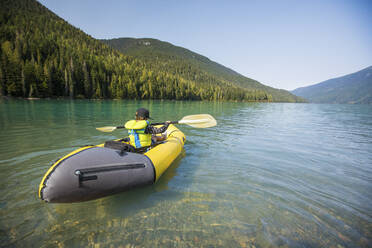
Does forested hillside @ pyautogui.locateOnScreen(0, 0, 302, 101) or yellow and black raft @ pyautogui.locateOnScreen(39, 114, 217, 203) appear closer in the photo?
yellow and black raft @ pyautogui.locateOnScreen(39, 114, 217, 203)

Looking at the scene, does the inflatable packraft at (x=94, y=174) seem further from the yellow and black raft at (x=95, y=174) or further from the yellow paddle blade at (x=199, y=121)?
the yellow paddle blade at (x=199, y=121)

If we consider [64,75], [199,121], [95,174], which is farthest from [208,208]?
[64,75]

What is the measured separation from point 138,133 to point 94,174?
1.82 metres

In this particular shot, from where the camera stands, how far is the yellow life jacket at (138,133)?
4.51 m

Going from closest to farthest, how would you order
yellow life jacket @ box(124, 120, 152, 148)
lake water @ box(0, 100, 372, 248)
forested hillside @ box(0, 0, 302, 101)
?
lake water @ box(0, 100, 372, 248) → yellow life jacket @ box(124, 120, 152, 148) → forested hillside @ box(0, 0, 302, 101)

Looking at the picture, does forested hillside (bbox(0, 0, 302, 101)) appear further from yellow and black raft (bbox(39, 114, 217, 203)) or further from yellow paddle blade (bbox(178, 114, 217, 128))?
yellow and black raft (bbox(39, 114, 217, 203))

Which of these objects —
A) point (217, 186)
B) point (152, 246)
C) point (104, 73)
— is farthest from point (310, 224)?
point (104, 73)

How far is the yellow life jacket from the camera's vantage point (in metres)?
4.51

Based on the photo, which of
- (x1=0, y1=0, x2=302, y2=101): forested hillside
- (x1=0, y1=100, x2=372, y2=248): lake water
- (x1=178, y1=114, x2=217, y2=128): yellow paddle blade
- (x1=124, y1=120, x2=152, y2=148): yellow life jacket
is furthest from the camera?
(x1=0, y1=0, x2=302, y2=101): forested hillside

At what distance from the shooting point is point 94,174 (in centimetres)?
295

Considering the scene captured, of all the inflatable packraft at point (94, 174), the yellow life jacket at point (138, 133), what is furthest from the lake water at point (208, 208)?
the yellow life jacket at point (138, 133)

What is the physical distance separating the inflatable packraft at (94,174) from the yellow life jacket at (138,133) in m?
0.78

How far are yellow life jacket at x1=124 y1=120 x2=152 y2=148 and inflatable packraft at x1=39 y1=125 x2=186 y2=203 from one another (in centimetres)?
78

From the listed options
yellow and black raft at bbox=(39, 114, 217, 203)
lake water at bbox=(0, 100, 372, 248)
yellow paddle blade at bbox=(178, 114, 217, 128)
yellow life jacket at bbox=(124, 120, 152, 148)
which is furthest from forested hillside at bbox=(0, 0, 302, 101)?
yellow and black raft at bbox=(39, 114, 217, 203)
